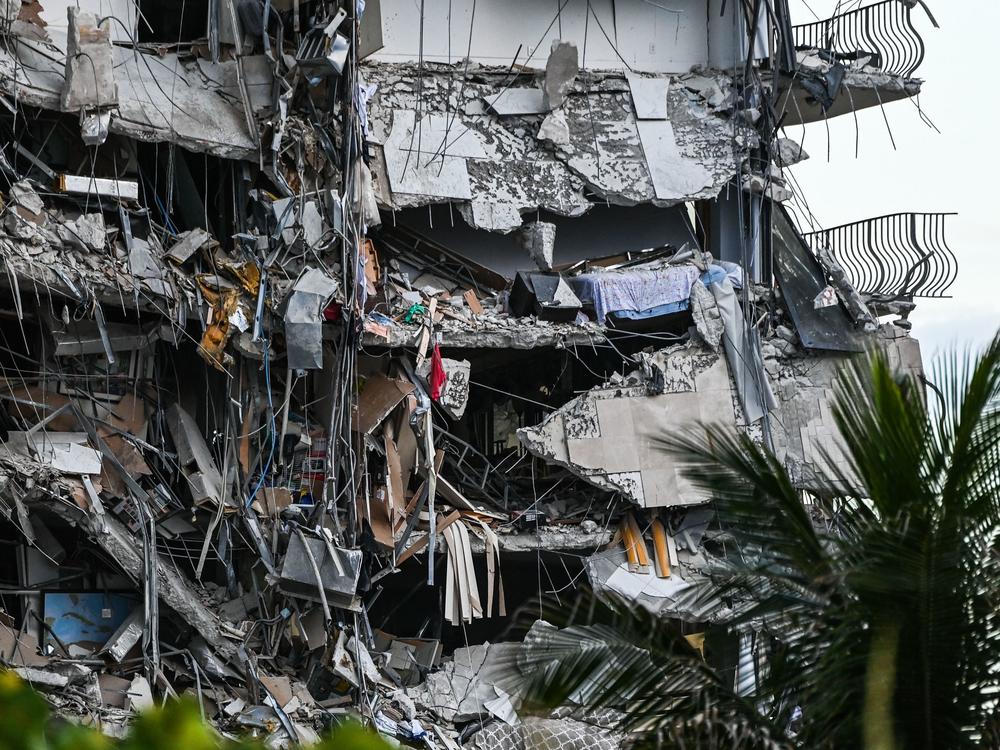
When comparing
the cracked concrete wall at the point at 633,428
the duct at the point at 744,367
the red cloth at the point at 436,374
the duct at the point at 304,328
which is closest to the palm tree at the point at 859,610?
the duct at the point at 304,328

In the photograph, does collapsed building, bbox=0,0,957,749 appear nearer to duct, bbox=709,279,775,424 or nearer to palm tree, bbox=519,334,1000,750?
duct, bbox=709,279,775,424

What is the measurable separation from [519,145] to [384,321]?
3399mm

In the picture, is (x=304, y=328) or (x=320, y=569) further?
(x=320, y=569)

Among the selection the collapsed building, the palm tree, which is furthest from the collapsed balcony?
the palm tree

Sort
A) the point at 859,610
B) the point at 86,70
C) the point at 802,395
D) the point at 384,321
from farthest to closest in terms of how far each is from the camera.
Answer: the point at 802,395, the point at 384,321, the point at 86,70, the point at 859,610

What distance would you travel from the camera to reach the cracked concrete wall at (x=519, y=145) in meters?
17.0

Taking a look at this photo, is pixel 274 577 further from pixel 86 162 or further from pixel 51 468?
pixel 86 162

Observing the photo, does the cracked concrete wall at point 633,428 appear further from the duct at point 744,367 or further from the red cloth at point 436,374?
the red cloth at point 436,374

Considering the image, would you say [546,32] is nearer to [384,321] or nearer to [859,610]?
[384,321]

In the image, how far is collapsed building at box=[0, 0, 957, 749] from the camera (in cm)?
1423

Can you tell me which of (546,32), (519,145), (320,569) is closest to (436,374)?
(320,569)

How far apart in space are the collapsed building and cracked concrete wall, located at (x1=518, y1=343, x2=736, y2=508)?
0.05 m

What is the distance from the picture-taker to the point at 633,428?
1706 cm

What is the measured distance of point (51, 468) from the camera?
44.3ft
